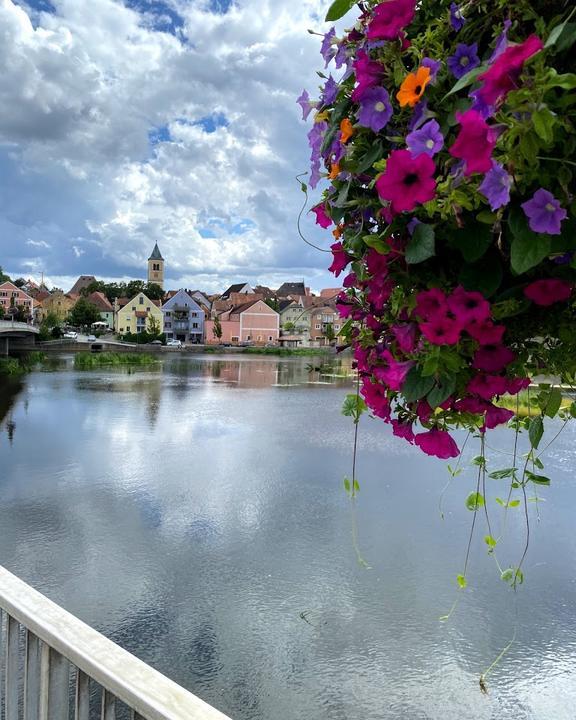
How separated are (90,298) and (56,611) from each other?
89720mm

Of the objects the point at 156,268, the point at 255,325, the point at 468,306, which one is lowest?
the point at 468,306

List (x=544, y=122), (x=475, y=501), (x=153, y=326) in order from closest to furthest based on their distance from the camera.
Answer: (x=544, y=122) < (x=475, y=501) < (x=153, y=326)

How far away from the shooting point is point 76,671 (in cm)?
134

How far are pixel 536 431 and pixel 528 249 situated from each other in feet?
1.90

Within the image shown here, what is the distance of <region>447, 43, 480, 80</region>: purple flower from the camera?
0.84 m

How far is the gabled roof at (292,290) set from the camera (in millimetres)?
90481

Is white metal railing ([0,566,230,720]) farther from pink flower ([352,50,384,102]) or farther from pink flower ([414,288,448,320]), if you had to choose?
pink flower ([352,50,384,102])

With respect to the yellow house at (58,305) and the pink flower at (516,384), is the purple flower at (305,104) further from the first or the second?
the yellow house at (58,305)

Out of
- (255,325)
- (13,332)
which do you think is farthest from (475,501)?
(255,325)

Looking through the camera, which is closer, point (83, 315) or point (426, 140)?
point (426, 140)

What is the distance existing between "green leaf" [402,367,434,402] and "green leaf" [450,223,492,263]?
0.23 m

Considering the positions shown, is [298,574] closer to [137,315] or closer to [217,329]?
[217,329]

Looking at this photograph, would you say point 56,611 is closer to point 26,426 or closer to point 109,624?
point 109,624

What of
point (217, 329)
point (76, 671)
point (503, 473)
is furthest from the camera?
point (217, 329)
